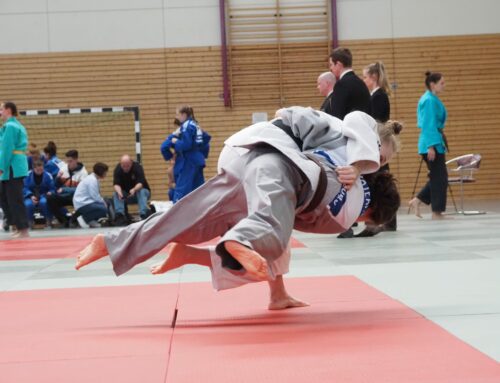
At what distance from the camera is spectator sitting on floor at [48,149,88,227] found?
13141 millimetres

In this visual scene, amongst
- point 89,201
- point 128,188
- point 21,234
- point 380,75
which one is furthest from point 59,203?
point 380,75

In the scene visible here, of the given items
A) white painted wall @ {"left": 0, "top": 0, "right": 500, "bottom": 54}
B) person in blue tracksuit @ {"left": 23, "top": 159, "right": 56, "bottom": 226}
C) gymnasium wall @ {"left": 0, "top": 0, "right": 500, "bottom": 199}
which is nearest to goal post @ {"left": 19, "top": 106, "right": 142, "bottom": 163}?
gymnasium wall @ {"left": 0, "top": 0, "right": 500, "bottom": 199}

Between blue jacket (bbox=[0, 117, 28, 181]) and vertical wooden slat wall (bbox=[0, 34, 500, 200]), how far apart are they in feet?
15.5

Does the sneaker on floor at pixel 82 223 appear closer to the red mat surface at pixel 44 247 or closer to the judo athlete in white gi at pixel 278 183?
the red mat surface at pixel 44 247

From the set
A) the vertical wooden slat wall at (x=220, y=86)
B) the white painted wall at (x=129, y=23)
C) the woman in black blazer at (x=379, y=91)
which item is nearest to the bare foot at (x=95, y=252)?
the woman in black blazer at (x=379, y=91)

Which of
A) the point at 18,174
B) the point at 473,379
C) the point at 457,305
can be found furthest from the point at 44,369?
the point at 18,174

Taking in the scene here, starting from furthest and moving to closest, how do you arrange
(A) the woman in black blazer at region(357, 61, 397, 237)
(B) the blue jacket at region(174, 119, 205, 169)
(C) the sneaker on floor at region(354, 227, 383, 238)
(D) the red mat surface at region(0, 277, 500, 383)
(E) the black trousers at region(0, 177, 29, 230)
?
(B) the blue jacket at region(174, 119, 205, 169) < (E) the black trousers at region(0, 177, 29, 230) < (A) the woman in black blazer at region(357, 61, 397, 237) < (C) the sneaker on floor at region(354, 227, 383, 238) < (D) the red mat surface at region(0, 277, 500, 383)

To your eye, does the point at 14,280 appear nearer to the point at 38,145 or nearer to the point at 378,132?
the point at 378,132

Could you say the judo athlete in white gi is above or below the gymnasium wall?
below

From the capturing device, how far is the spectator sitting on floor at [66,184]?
13.1 meters

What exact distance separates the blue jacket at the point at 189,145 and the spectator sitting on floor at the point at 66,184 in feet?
9.96

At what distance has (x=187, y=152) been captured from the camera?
35.2 feet

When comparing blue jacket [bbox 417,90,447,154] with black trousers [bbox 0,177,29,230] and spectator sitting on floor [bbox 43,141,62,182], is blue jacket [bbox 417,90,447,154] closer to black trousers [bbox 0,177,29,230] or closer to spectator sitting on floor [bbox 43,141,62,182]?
black trousers [bbox 0,177,29,230]

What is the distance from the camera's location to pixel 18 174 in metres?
10.2
